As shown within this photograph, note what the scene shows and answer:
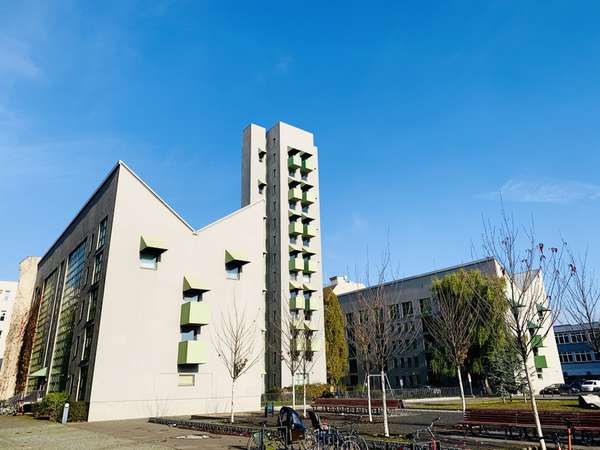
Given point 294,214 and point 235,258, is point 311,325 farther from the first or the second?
point 235,258

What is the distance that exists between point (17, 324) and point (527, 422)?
199 ft

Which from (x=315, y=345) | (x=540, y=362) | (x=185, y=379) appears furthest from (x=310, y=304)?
(x=540, y=362)

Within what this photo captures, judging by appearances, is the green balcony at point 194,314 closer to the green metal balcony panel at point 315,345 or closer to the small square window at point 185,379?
the small square window at point 185,379

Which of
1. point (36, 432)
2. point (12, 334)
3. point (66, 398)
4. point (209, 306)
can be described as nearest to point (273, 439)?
point (36, 432)

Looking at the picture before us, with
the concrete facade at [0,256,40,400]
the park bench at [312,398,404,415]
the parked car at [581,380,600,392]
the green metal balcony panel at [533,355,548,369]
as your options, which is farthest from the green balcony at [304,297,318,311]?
the concrete facade at [0,256,40,400]

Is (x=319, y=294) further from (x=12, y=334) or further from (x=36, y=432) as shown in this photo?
(x=12, y=334)

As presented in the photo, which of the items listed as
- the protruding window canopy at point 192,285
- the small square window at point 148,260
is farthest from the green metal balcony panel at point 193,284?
the small square window at point 148,260

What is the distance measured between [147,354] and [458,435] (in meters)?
21.0

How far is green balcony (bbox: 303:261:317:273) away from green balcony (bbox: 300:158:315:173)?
1286cm

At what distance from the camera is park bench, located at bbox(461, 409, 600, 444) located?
46.5 ft

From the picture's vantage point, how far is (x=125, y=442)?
16.0 meters

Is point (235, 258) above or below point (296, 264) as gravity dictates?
below

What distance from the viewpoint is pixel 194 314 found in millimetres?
31062

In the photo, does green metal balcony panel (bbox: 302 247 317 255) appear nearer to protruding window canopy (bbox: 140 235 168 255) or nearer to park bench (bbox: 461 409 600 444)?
protruding window canopy (bbox: 140 235 168 255)
